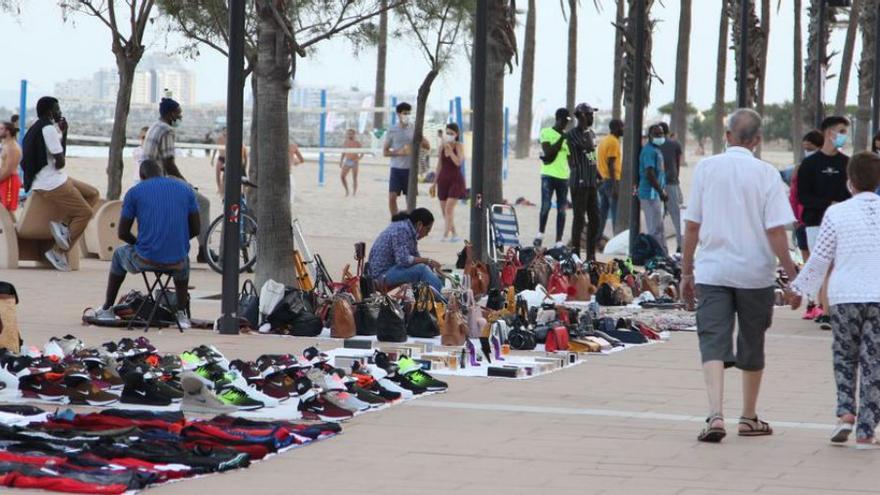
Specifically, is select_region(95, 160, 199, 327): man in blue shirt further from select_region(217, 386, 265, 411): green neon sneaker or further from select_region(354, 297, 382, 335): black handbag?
select_region(217, 386, 265, 411): green neon sneaker

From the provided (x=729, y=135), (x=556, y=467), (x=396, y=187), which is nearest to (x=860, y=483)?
(x=556, y=467)

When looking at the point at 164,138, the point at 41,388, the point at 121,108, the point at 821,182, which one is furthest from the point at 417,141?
the point at 41,388

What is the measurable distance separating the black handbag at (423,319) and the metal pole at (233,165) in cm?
143

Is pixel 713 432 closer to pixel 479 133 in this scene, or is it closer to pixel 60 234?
pixel 479 133

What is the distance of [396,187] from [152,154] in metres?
9.09

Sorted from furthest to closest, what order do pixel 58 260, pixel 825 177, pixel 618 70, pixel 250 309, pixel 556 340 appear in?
1. pixel 618 70
2. pixel 58 260
3. pixel 825 177
4. pixel 250 309
5. pixel 556 340

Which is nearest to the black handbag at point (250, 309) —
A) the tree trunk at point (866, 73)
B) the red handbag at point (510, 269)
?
the red handbag at point (510, 269)

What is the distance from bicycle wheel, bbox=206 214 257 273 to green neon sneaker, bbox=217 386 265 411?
29.1ft

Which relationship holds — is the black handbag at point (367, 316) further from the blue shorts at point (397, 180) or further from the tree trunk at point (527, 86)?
the tree trunk at point (527, 86)

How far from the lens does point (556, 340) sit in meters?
13.4

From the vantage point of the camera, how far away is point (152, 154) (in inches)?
675

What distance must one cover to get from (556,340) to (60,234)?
802 centimetres

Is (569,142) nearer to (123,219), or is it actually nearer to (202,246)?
(202,246)

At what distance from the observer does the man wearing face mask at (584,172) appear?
22.0m
